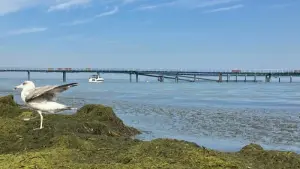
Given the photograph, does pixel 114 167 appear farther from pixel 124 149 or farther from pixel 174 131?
pixel 174 131

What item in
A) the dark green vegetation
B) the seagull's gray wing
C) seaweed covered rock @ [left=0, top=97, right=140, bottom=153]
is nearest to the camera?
the dark green vegetation

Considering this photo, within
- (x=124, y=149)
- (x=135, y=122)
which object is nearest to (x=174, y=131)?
(x=135, y=122)

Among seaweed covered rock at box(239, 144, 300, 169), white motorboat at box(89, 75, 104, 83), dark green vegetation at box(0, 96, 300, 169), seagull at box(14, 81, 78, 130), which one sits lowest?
white motorboat at box(89, 75, 104, 83)

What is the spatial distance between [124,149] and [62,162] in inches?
71.4

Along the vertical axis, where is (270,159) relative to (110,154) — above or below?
below

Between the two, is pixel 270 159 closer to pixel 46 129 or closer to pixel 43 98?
pixel 46 129

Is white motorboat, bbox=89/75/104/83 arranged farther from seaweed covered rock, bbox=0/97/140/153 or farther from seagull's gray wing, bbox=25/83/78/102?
seagull's gray wing, bbox=25/83/78/102

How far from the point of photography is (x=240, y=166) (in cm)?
720

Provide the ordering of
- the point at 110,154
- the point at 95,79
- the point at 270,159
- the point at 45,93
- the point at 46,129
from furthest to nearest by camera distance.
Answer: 1. the point at 95,79
2. the point at 46,129
3. the point at 45,93
4. the point at 270,159
5. the point at 110,154

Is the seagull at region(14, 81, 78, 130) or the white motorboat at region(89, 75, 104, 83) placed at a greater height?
the seagull at region(14, 81, 78, 130)

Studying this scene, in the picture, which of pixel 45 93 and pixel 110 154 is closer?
pixel 110 154

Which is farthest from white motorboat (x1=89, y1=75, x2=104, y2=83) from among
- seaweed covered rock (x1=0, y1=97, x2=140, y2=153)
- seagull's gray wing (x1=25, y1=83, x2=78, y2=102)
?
seagull's gray wing (x1=25, y1=83, x2=78, y2=102)

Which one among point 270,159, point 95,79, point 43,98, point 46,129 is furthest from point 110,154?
point 95,79

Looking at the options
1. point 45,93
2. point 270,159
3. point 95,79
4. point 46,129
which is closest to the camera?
point 270,159
